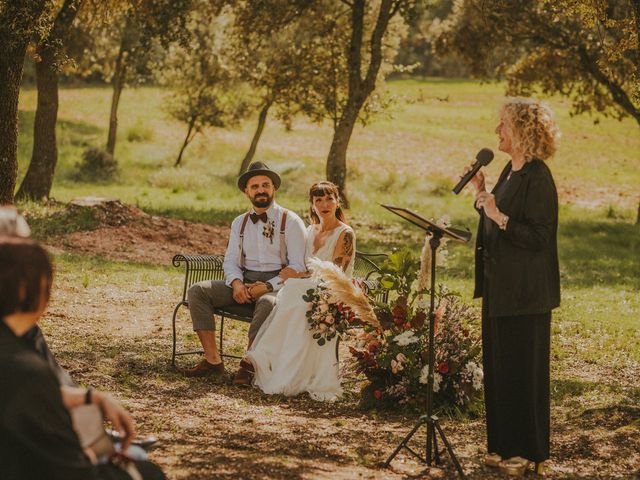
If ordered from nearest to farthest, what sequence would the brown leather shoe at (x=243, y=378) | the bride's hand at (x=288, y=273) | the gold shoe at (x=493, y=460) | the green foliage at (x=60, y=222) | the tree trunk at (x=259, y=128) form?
the gold shoe at (x=493, y=460) → the brown leather shoe at (x=243, y=378) → the bride's hand at (x=288, y=273) → the green foliage at (x=60, y=222) → the tree trunk at (x=259, y=128)

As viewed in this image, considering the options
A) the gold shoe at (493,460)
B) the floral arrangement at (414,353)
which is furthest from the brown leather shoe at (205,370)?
the gold shoe at (493,460)

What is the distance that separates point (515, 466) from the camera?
19.2 feet

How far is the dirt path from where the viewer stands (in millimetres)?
5793

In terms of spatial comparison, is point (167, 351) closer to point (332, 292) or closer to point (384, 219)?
point (332, 292)

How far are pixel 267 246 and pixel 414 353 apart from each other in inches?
75.1

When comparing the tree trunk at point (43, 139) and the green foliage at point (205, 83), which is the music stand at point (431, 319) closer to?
A: the tree trunk at point (43, 139)

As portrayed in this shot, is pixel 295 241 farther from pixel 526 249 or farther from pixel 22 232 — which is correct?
pixel 22 232

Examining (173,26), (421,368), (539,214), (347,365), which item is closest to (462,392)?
(421,368)

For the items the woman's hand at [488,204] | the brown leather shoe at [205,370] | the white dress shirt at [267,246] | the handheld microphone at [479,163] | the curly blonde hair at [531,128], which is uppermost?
the curly blonde hair at [531,128]

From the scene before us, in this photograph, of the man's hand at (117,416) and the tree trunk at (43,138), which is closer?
the man's hand at (117,416)

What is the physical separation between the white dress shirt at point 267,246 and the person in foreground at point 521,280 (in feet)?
9.19

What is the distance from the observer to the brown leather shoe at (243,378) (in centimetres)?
811

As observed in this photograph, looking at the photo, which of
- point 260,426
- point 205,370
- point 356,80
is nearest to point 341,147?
point 356,80

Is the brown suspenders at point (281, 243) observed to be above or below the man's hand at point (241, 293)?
above
